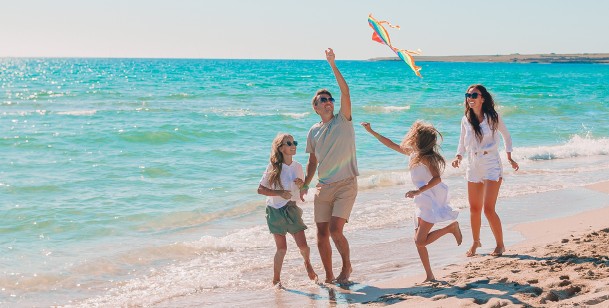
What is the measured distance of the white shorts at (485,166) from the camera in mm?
6676

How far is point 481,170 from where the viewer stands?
673 cm

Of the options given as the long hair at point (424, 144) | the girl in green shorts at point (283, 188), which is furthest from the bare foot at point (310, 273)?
the long hair at point (424, 144)

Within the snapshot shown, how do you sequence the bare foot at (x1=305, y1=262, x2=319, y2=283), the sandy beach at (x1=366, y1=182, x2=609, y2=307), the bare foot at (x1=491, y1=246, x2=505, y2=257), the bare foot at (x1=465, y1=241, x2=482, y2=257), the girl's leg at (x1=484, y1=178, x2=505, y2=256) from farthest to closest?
the bare foot at (x1=465, y1=241, x2=482, y2=257), the bare foot at (x1=491, y1=246, x2=505, y2=257), the girl's leg at (x1=484, y1=178, x2=505, y2=256), the bare foot at (x1=305, y1=262, x2=319, y2=283), the sandy beach at (x1=366, y1=182, x2=609, y2=307)

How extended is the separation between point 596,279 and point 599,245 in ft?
4.67

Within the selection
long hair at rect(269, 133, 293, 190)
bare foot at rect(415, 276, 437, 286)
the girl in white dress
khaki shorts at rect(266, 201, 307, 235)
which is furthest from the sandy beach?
long hair at rect(269, 133, 293, 190)

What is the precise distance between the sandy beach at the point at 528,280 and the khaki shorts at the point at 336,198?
0.79 meters

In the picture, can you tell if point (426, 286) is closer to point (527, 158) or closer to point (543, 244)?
point (543, 244)

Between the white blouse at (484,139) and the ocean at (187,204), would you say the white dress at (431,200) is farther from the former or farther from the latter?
the ocean at (187,204)

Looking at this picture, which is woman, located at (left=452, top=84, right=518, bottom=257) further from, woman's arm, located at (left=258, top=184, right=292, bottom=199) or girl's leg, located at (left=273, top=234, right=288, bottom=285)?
girl's leg, located at (left=273, top=234, right=288, bottom=285)

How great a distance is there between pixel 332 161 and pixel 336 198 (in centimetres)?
32

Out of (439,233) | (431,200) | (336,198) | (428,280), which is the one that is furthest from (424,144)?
(428,280)

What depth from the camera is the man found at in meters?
6.06

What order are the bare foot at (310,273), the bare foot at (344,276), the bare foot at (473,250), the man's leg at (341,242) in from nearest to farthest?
the man's leg at (341,242)
the bare foot at (344,276)
the bare foot at (310,273)
the bare foot at (473,250)

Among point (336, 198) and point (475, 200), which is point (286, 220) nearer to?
point (336, 198)
